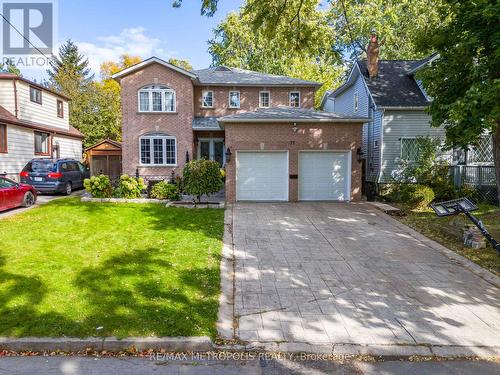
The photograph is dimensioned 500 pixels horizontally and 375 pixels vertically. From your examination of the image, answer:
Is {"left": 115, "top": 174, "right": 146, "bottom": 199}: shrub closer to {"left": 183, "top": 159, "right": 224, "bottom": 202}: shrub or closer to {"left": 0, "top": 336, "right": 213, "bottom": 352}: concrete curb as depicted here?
{"left": 183, "top": 159, "right": 224, "bottom": 202}: shrub

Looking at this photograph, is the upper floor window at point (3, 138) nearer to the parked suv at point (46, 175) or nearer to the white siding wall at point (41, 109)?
the white siding wall at point (41, 109)

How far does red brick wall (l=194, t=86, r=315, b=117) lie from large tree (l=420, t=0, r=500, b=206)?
40.2ft

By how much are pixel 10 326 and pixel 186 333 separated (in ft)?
6.80

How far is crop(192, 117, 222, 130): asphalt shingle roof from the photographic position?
1966 cm

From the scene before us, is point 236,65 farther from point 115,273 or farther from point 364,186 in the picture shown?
point 115,273

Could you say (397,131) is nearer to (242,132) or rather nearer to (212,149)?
(242,132)

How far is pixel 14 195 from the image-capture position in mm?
11461

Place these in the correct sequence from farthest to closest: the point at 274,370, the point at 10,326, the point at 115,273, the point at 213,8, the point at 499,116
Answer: the point at 213,8 < the point at 499,116 < the point at 115,273 < the point at 10,326 < the point at 274,370

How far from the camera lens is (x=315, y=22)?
37.6 ft

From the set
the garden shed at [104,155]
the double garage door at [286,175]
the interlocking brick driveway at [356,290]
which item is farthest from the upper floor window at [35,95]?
the interlocking brick driveway at [356,290]

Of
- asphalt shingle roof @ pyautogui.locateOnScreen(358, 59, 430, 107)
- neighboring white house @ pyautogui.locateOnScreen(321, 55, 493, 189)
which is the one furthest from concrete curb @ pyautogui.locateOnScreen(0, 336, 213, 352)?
asphalt shingle roof @ pyautogui.locateOnScreen(358, 59, 430, 107)

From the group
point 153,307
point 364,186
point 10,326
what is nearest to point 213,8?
point 153,307

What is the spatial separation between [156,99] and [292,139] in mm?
9217

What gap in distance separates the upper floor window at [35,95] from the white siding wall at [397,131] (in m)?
19.4
